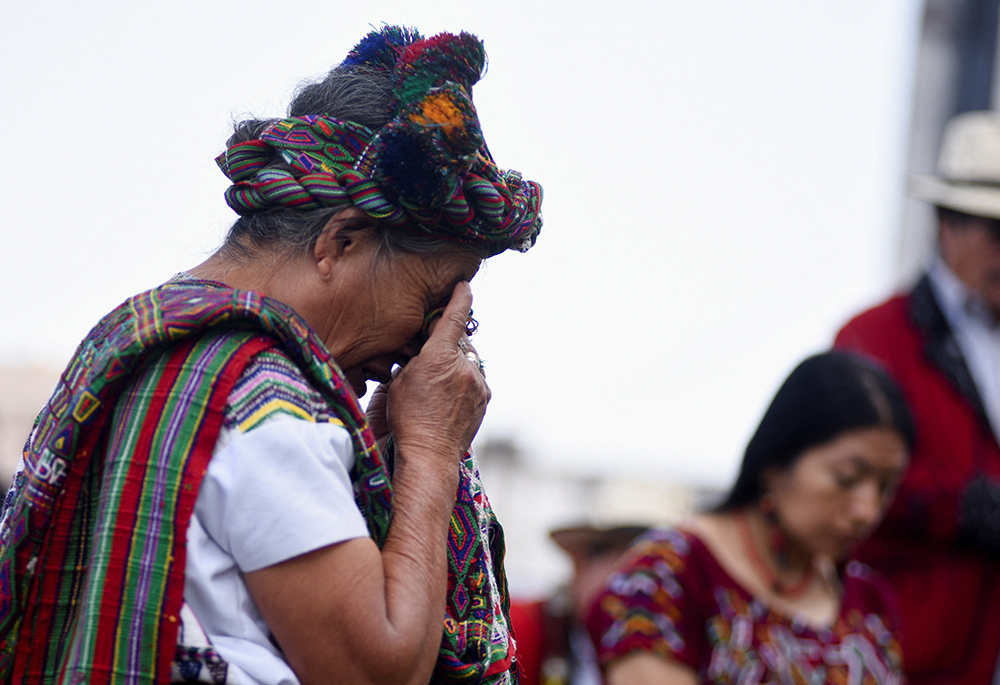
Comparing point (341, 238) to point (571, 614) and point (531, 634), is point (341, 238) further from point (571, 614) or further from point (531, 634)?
point (571, 614)

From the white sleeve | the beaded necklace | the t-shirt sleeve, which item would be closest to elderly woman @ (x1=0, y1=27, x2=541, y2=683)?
the white sleeve

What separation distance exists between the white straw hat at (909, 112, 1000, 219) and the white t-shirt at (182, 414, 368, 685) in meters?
3.27

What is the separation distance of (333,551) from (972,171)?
12.2 feet

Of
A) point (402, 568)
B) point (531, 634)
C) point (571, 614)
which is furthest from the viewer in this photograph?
point (571, 614)

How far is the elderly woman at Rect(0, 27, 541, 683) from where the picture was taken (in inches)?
52.9

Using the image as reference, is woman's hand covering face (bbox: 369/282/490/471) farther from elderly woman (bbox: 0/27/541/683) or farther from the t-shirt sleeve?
the t-shirt sleeve

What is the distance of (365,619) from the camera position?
1.38m

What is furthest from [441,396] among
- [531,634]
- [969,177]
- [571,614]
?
[969,177]

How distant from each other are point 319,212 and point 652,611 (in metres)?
1.67

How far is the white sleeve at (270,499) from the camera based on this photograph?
52.9 inches

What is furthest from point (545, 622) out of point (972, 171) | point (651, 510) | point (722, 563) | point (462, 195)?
point (462, 195)

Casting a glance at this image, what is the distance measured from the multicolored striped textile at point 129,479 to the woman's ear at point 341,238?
0.53 feet

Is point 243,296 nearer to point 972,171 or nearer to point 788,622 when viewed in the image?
point 788,622

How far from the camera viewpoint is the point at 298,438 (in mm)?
1381
